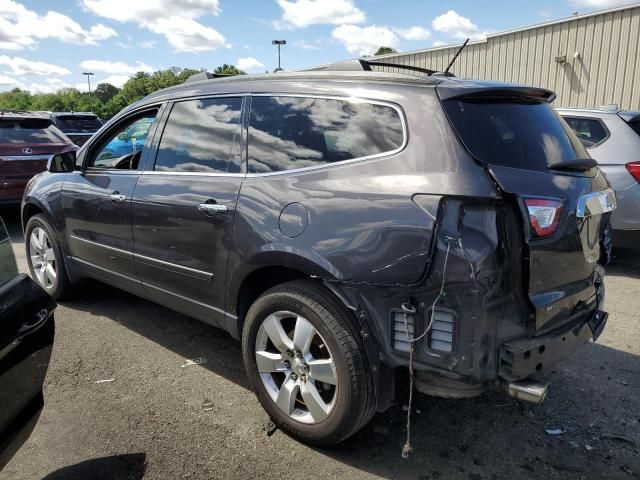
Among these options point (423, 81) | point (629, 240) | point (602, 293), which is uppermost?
point (423, 81)

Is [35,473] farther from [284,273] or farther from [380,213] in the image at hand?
[380,213]

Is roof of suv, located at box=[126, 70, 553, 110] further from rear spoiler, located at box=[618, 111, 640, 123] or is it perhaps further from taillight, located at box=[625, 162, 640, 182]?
rear spoiler, located at box=[618, 111, 640, 123]

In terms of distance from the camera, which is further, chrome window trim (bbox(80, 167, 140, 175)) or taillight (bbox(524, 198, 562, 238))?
chrome window trim (bbox(80, 167, 140, 175))

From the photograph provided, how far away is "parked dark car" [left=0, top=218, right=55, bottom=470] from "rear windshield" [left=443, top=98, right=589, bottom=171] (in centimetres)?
203

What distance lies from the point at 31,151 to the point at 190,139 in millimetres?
6123

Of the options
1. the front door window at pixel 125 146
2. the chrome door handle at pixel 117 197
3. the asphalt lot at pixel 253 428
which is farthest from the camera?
the front door window at pixel 125 146

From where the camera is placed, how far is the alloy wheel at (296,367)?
2.69 meters

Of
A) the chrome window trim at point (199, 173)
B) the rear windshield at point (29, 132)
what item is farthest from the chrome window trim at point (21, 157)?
the chrome window trim at point (199, 173)

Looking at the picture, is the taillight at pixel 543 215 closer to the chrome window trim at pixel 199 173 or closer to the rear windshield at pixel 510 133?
the rear windshield at pixel 510 133

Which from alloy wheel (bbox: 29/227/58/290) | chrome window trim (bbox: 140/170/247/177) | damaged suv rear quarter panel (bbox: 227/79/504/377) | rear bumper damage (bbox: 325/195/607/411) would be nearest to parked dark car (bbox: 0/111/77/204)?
alloy wheel (bbox: 29/227/58/290)

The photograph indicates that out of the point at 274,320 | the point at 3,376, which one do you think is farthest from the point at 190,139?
the point at 3,376

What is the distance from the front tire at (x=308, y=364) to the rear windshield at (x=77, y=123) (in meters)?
14.6

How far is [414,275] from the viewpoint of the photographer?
2307 millimetres

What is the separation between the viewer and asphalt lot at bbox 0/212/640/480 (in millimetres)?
2666
